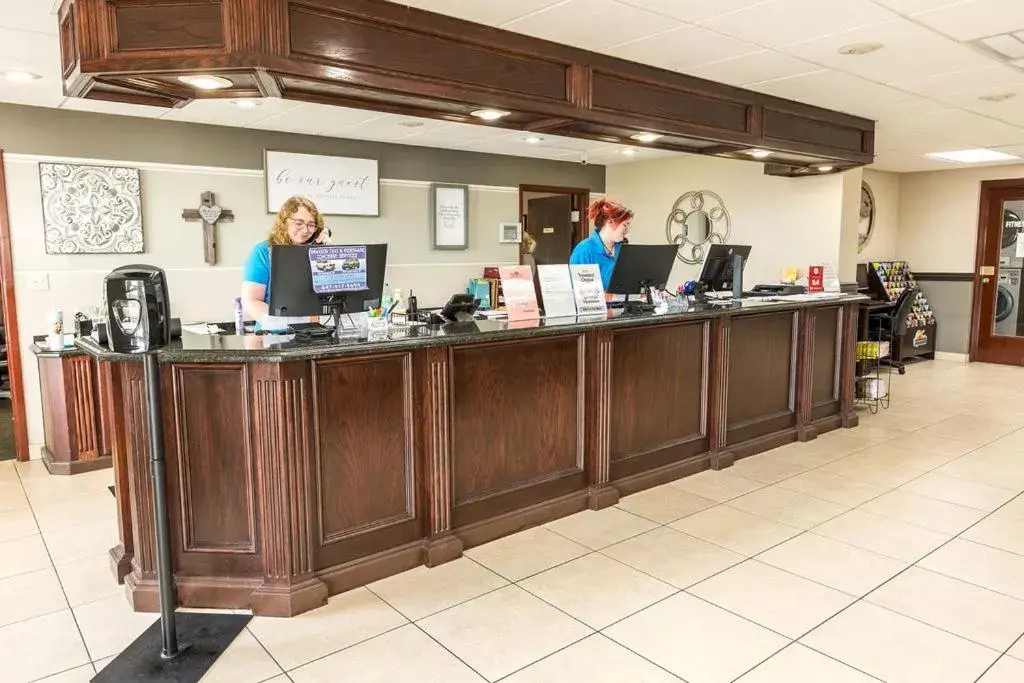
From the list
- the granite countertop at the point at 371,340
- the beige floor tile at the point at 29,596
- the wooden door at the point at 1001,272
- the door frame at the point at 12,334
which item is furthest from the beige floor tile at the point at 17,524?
the wooden door at the point at 1001,272

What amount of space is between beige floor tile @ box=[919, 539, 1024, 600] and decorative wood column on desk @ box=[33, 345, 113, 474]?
17.4 feet

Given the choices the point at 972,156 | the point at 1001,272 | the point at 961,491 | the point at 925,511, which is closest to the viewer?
the point at 925,511

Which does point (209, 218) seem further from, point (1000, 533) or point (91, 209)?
point (1000, 533)

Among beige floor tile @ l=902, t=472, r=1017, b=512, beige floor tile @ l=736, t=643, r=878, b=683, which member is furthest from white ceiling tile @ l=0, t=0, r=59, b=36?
beige floor tile @ l=902, t=472, r=1017, b=512

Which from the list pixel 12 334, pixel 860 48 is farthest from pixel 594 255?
pixel 12 334

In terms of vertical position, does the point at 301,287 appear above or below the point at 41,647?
above

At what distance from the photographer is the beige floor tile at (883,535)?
11.5 feet

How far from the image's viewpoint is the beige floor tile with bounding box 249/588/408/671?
2623mm

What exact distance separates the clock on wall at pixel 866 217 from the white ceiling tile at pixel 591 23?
6562mm

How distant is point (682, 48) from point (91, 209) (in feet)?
14.8

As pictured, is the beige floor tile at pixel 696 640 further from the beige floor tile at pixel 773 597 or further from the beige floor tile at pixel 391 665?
the beige floor tile at pixel 391 665

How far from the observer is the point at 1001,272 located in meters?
9.10

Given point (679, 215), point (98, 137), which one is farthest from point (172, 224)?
point (679, 215)

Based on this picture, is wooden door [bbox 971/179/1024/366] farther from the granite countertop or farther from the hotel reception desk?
the hotel reception desk
